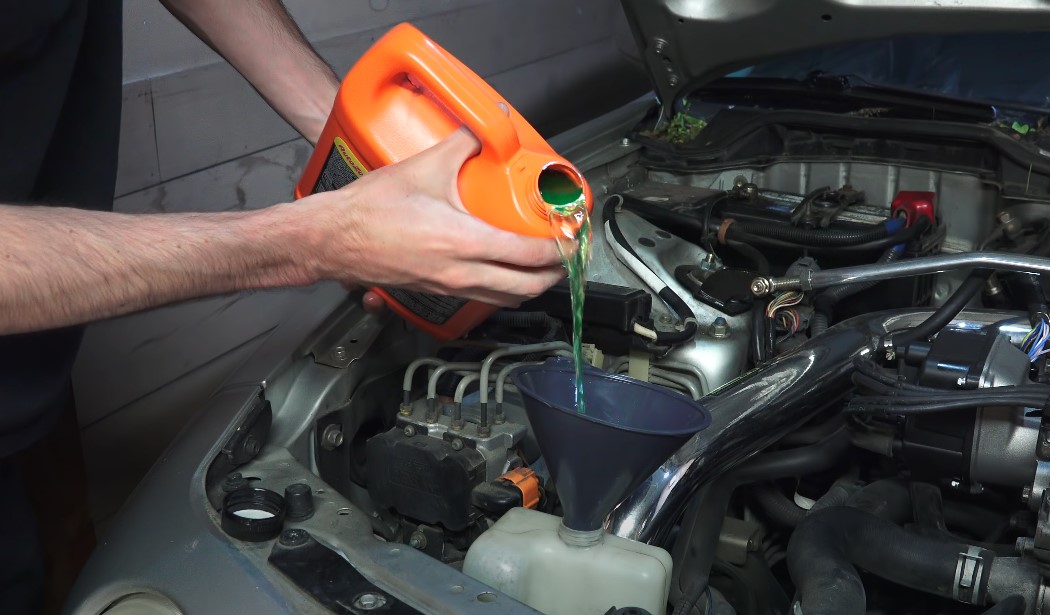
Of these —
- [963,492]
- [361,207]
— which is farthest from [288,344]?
[963,492]

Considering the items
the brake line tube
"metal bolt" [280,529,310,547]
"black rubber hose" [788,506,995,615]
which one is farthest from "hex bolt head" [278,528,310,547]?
"black rubber hose" [788,506,995,615]

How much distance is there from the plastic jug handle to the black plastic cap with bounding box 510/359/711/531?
0.84ft

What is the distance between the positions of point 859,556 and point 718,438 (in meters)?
0.22

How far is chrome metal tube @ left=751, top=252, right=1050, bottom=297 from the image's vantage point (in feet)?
4.40

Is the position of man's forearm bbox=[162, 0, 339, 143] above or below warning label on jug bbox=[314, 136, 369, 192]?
above

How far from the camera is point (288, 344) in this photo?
1.49 m

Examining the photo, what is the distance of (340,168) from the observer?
129 centimetres

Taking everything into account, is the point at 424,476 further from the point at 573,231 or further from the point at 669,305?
the point at 669,305

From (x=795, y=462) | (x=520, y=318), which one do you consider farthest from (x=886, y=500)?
(x=520, y=318)

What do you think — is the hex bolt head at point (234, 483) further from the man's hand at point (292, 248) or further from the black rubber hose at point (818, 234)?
the black rubber hose at point (818, 234)

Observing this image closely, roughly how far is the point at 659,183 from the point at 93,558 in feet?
4.22

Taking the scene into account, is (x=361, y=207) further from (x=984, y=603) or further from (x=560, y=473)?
(x=984, y=603)

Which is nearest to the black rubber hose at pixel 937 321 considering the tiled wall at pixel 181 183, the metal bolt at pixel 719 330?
the metal bolt at pixel 719 330

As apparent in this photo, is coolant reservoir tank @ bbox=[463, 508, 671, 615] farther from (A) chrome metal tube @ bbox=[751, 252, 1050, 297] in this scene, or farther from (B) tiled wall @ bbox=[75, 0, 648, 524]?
(B) tiled wall @ bbox=[75, 0, 648, 524]
